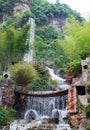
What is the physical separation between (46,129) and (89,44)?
6.32 meters

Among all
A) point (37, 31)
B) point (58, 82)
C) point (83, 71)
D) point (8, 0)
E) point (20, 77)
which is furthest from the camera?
point (8, 0)

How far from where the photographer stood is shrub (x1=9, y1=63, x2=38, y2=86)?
1739 centimetres

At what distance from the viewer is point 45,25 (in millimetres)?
39812

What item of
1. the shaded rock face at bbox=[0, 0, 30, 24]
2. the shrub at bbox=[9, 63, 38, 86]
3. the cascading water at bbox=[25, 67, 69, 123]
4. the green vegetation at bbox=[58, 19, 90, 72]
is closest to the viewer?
the cascading water at bbox=[25, 67, 69, 123]

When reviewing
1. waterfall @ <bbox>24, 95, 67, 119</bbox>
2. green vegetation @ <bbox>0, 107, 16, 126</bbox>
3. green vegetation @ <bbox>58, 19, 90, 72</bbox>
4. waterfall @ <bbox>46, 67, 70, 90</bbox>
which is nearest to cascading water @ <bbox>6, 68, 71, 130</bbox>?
waterfall @ <bbox>24, 95, 67, 119</bbox>

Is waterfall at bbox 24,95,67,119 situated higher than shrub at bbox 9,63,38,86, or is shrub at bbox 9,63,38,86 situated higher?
shrub at bbox 9,63,38,86

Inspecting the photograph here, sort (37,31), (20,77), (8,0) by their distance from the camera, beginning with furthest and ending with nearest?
(8,0) → (37,31) → (20,77)

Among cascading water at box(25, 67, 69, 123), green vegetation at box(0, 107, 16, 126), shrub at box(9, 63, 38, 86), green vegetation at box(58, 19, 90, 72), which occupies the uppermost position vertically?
green vegetation at box(58, 19, 90, 72)

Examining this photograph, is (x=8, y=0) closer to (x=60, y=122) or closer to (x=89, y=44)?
(x=89, y=44)

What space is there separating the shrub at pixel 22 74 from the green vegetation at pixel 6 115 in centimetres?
282

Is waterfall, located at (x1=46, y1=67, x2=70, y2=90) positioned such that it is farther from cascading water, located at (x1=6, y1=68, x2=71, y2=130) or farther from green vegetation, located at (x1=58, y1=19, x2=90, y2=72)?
cascading water, located at (x1=6, y1=68, x2=71, y2=130)

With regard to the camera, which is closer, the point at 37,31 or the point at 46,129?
the point at 46,129

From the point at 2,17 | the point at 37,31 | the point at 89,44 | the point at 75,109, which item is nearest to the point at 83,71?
the point at 89,44

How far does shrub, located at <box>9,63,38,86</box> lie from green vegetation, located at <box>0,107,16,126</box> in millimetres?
2825
